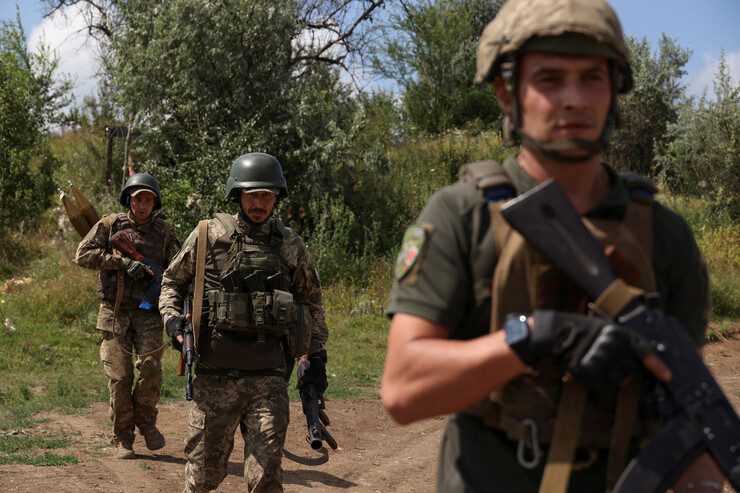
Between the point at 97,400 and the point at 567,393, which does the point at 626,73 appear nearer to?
the point at 567,393

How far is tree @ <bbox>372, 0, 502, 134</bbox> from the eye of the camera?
2314 cm

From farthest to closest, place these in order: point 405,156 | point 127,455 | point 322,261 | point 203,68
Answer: point 405,156, point 203,68, point 322,261, point 127,455

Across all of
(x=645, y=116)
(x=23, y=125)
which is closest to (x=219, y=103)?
(x=23, y=125)

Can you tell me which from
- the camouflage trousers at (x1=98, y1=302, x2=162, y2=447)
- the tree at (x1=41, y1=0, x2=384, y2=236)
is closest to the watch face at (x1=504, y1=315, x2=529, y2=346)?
the camouflage trousers at (x1=98, y1=302, x2=162, y2=447)

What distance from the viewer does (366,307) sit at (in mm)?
11812

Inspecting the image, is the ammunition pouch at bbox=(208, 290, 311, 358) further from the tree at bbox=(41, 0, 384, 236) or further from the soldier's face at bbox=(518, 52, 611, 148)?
the tree at bbox=(41, 0, 384, 236)

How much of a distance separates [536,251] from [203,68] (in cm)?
1276

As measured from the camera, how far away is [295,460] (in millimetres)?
6652

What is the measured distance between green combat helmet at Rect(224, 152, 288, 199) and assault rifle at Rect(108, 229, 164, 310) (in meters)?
2.16

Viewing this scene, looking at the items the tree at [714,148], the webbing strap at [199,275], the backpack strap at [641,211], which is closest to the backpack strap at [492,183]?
the backpack strap at [641,211]

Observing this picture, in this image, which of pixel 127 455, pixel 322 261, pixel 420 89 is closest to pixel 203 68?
pixel 322 261

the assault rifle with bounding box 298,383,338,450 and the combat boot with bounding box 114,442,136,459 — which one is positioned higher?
the assault rifle with bounding box 298,383,338,450

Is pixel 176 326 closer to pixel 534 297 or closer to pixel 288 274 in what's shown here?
pixel 288 274

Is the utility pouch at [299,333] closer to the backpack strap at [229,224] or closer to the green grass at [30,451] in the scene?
the backpack strap at [229,224]
